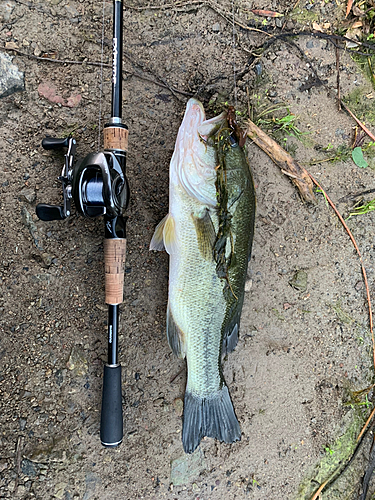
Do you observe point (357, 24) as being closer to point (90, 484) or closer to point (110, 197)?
point (110, 197)

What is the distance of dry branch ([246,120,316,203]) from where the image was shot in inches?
94.0

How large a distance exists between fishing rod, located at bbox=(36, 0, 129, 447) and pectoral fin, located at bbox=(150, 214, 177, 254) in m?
0.25

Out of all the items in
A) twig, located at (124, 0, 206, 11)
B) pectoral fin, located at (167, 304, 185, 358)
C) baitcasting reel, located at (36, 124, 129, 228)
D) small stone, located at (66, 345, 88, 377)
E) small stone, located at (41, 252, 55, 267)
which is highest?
twig, located at (124, 0, 206, 11)

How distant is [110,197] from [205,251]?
637 millimetres

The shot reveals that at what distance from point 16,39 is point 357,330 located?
2923mm

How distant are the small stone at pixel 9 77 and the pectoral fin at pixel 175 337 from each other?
158 centimetres

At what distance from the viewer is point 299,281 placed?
2.47 meters

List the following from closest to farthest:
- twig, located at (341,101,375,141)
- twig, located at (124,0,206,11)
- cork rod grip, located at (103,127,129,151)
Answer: cork rod grip, located at (103,127,129,151) → twig, located at (124,0,206,11) → twig, located at (341,101,375,141)

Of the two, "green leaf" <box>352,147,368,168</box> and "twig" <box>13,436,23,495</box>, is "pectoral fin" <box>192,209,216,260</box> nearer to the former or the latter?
"green leaf" <box>352,147,368,168</box>

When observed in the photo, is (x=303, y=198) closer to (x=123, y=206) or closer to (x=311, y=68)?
(x=311, y=68)

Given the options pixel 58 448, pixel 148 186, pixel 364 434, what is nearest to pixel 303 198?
pixel 148 186

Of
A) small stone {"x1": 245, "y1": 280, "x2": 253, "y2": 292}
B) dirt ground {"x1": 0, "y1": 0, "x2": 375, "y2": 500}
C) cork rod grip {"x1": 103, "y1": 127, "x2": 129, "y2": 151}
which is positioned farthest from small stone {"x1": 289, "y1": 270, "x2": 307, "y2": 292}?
cork rod grip {"x1": 103, "y1": 127, "x2": 129, "y2": 151}

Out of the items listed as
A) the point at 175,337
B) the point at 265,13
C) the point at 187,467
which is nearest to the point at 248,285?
the point at 175,337

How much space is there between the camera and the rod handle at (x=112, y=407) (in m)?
1.93
